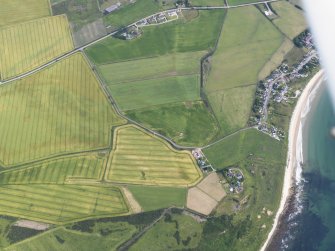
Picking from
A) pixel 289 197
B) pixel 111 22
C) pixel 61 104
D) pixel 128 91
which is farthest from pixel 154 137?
pixel 111 22

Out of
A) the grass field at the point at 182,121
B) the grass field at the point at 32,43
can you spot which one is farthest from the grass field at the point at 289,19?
the grass field at the point at 32,43

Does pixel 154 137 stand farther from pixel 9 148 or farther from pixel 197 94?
pixel 9 148

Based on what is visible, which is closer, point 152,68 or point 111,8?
point 152,68

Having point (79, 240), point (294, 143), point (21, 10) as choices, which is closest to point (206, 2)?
point (294, 143)

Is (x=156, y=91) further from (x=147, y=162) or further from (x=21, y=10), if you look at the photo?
(x=21, y=10)

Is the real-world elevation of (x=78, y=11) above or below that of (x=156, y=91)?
above

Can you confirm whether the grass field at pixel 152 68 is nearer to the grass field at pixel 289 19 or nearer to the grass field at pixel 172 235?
the grass field at pixel 289 19
